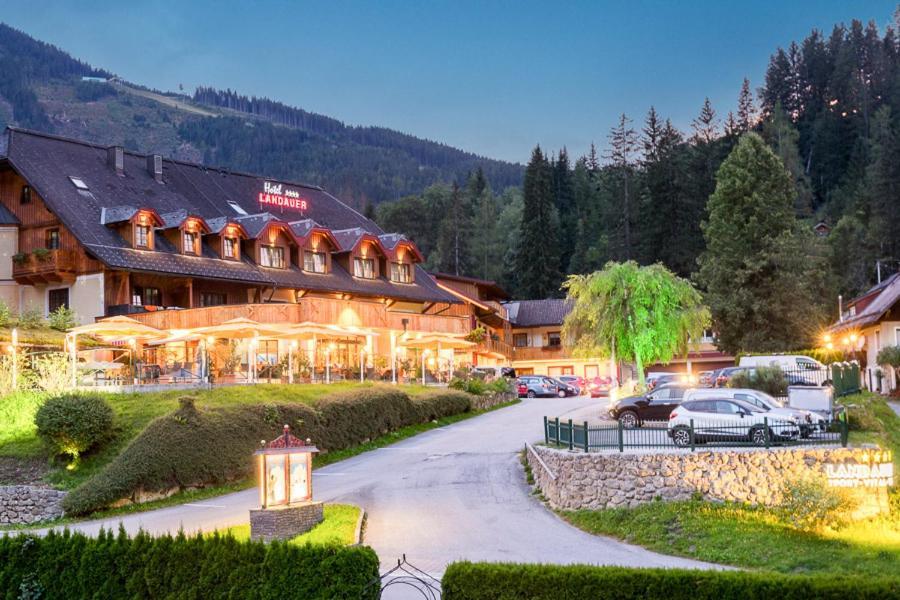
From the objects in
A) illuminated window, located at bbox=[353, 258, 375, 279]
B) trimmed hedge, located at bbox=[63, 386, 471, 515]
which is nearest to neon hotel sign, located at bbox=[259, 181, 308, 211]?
illuminated window, located at bbox=[353, 258, 375, 279]

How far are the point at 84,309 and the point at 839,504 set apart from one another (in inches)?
1329

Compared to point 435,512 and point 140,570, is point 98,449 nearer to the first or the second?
point 435,512

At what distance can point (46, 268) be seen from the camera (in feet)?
149

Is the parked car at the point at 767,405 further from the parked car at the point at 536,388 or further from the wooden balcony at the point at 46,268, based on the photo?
the wooden balcony at the point at 46,268

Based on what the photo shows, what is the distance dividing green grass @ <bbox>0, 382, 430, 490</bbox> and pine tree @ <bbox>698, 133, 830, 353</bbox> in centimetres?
3340

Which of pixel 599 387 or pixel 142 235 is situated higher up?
pixel 142 235

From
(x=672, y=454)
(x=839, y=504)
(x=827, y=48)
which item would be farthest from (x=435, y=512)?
(x=827, y=48)

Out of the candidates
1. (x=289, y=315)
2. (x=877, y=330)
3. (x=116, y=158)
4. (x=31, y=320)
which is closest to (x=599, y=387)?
(x=877, y=330)

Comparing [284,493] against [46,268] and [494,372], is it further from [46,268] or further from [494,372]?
[494,372]

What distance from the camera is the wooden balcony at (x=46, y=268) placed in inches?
1779

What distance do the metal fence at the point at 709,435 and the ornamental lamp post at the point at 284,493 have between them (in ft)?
26.2

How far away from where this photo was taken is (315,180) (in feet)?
600

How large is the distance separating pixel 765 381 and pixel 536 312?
49.1 m

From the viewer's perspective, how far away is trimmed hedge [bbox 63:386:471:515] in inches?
1043
